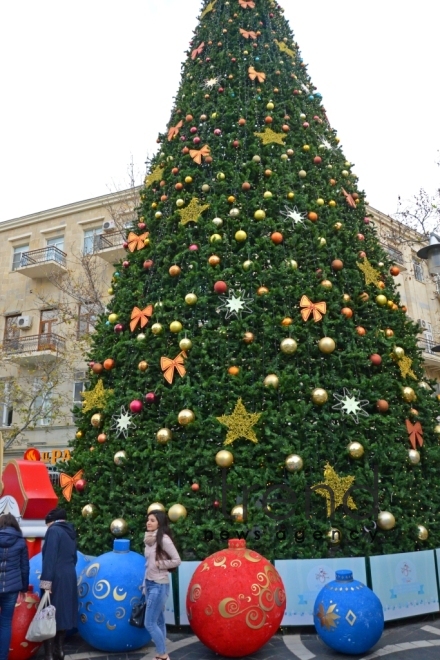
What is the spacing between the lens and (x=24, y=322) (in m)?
24.1

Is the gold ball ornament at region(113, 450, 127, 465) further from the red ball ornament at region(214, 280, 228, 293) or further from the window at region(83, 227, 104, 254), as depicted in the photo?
the window at region(83, 227, 104, 254)

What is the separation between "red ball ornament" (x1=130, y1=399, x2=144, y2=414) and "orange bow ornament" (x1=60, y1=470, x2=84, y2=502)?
110 cm

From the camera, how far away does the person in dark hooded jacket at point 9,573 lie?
4.45 m

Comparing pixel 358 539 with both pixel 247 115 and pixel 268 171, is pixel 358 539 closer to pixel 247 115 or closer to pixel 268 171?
pixel 268 171

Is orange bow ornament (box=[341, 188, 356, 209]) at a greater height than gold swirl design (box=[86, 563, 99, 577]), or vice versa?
orange bow ornament (box=[341, 188, 356, 209])

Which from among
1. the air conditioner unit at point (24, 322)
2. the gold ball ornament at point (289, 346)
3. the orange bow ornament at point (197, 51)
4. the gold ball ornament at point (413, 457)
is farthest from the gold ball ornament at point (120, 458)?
the air conditioner unit at point (24, 322)

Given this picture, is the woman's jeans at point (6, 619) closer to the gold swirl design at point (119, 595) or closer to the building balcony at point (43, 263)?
the gold swirl design at point (119, 595)

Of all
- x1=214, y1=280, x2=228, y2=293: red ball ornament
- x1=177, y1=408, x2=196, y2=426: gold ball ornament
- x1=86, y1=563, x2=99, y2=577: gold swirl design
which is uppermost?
x1=214, y1=280, x2=228, y2=293: red ball ornament

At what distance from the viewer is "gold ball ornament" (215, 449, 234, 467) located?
216 inches

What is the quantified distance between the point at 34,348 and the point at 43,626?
2093cm

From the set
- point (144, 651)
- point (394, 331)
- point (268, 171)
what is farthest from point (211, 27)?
point (144, 651)

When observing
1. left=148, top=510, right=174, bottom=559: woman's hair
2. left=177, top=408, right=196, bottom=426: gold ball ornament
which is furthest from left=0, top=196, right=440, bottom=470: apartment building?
left=148, top=510, right=174, bottom=559: woman's hair

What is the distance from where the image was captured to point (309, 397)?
584cm

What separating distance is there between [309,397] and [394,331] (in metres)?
1.84
